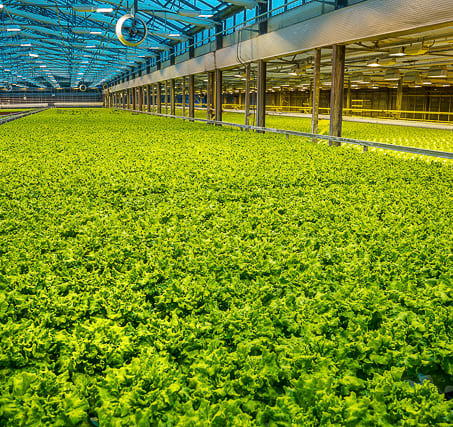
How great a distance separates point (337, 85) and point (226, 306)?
1428cm

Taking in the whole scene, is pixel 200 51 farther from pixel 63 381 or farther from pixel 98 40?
pixel 63 381

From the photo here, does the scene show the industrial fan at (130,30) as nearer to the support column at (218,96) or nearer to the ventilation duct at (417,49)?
the ventilation duct at (417,49)

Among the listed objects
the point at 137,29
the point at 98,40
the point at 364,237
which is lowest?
the point at 364,237

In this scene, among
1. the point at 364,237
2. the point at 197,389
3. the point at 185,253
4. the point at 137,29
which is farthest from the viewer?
the point at 137,29

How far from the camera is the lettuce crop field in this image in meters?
2.34

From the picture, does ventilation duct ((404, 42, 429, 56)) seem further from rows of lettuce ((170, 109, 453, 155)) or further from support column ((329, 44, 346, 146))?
rows of lettuce ((170, 109, 453, 155))

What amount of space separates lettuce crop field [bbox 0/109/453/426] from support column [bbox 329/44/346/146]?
9300 millimetres

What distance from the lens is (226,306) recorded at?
11.8 feet

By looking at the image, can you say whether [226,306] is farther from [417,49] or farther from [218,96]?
[218,96]

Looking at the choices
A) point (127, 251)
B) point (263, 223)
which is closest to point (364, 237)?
point (263, 223)

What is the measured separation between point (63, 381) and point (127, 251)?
238 cm

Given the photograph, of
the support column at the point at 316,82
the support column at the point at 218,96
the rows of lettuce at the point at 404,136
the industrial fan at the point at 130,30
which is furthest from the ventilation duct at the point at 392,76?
the industrial fan at the point at 130,30

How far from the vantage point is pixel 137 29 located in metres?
16.2

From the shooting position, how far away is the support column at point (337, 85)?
636 inches
